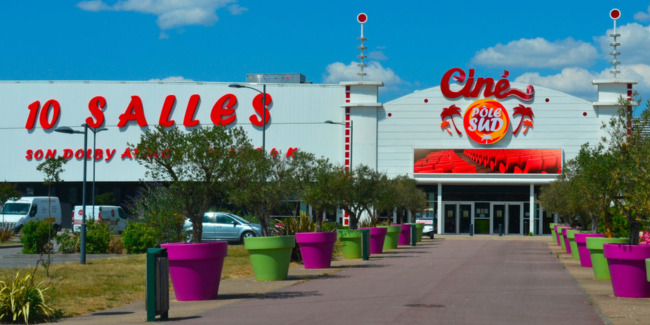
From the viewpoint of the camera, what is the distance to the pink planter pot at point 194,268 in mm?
12828

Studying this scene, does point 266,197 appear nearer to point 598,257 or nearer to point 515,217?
point 598,257

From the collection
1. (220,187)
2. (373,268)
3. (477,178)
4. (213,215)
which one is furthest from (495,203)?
(220,187)

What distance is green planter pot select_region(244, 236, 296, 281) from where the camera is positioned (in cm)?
1625

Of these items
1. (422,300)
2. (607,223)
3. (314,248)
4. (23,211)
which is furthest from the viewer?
(23,211)

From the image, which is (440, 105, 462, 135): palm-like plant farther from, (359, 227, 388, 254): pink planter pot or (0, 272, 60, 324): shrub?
(0, 272, 60, 324): shrub

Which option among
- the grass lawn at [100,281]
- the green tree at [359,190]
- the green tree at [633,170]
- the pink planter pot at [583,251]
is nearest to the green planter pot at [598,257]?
the green tree at [633,170]

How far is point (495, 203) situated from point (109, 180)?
1111 inches

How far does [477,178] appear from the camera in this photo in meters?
52.8

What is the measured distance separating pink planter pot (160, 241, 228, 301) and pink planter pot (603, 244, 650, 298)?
6.86 meters

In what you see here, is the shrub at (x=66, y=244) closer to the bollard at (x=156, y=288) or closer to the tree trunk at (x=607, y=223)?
the bollard at (x=156, y=288)

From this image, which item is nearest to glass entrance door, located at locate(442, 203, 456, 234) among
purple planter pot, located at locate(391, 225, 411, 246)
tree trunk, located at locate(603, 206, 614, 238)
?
purple planter pot, located at locate(391, 225, 411, 246)

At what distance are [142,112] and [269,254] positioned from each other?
4330 centimetres

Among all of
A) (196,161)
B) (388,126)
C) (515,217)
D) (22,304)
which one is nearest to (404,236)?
(388,126)

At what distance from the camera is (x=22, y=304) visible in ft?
36.4
